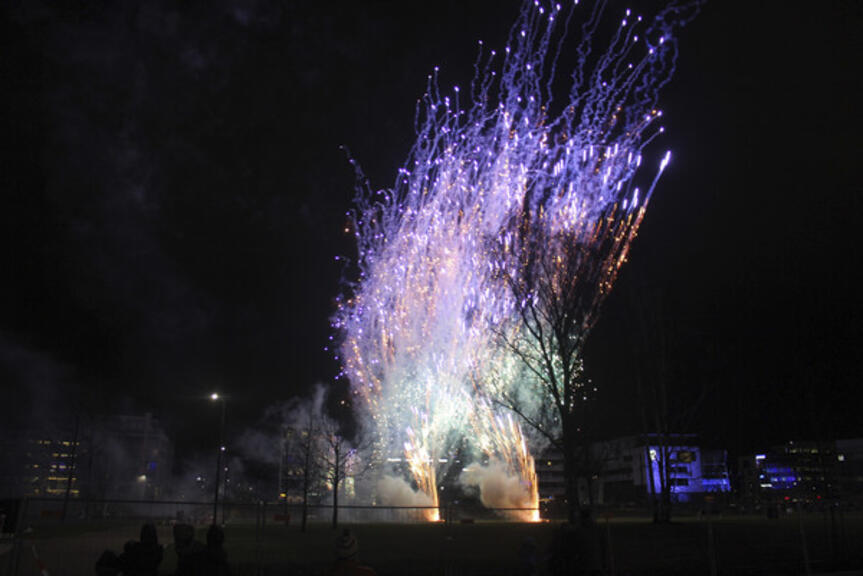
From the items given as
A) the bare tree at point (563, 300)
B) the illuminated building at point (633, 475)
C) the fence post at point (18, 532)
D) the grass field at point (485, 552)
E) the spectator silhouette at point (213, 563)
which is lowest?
the illuminated building at point (633, 475)

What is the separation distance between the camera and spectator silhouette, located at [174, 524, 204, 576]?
4941 mm

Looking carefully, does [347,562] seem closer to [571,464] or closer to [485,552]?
[485,552]

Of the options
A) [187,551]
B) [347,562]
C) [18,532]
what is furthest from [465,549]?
[347,562]

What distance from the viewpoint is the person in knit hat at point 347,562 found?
4.40 metres

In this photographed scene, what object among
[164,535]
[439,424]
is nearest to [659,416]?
[439,424]

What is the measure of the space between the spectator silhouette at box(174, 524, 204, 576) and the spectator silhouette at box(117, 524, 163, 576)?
71 centimetres

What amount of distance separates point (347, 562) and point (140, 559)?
290 centimetres

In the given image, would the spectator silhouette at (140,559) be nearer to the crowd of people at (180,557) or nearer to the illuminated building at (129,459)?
the crowd of people at (180,557)

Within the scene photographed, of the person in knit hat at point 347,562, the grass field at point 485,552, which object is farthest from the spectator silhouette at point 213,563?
the grass field at point 485,552

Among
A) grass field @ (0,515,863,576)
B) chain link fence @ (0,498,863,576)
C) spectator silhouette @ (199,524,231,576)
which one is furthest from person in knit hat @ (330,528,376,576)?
grass field @ (0,515,863,576)

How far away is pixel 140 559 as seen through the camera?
246 inches

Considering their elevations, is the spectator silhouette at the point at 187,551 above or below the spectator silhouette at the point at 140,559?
above

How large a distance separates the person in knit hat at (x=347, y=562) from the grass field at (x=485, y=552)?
8810 mm

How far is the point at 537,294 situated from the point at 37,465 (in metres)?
69.6
